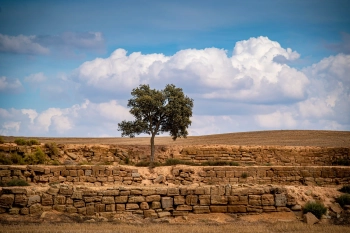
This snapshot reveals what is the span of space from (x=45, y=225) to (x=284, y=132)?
44.5 meters

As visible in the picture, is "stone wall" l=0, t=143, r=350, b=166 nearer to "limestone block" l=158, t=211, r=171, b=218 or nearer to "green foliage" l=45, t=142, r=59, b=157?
"green foliage" l=45, t=142, r=59, b=157

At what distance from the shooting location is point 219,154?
118ft

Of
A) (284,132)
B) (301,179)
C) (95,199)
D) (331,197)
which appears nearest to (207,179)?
(301,179)

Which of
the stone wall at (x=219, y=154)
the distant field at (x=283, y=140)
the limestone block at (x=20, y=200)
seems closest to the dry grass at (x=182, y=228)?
the limestone block at (x=20, y=200)

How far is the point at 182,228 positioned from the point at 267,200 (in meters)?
3.57

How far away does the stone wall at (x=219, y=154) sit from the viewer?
33875mm

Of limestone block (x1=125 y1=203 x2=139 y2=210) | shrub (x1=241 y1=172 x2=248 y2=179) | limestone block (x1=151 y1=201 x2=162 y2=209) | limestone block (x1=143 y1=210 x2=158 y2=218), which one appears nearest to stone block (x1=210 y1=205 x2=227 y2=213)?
limestone block (x1=151 y1=201 x2=162 y2=209)

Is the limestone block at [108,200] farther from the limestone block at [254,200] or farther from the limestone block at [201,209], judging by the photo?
the limestone block at [254,200]

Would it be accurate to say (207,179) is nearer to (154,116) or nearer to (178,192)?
(154,116)

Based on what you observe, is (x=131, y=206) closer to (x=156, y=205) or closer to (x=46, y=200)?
(x=156, y=205)

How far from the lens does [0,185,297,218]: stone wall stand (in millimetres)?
16688

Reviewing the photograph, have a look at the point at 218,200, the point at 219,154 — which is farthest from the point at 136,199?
the point at 219,154

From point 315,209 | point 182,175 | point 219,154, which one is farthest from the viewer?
point 219,154

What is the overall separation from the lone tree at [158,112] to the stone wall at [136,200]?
16.6m
